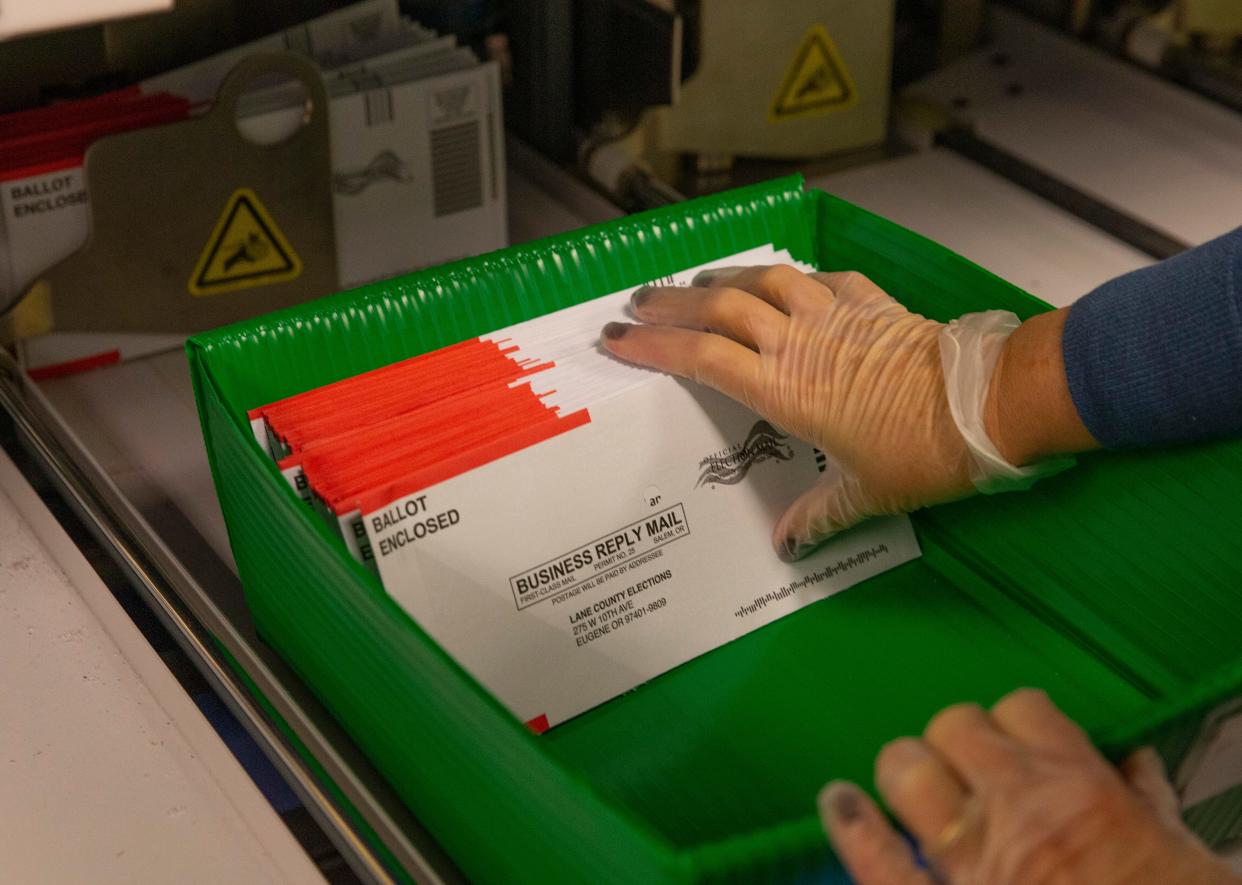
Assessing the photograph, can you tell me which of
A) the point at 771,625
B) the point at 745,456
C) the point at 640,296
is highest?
the point at 640,296

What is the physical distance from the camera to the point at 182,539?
47.6 inches

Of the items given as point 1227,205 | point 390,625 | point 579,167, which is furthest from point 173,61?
point 1227,205

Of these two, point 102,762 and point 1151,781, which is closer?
point 1151,781

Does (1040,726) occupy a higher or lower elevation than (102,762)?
higher

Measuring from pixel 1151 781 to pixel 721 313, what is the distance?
0.46 metres

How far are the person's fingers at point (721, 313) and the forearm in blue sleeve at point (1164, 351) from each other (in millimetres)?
207

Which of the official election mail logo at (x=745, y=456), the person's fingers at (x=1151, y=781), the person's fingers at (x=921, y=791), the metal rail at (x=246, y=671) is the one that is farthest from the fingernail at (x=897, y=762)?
the official election mail logo at (x=745, y=456)

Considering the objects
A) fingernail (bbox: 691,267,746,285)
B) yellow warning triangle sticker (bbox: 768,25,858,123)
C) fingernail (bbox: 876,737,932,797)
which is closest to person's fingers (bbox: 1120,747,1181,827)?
fingernail (bbox: 876,737,932,797)

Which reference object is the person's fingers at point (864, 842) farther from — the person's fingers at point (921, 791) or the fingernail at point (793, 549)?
the fingernail at point (793, 549)

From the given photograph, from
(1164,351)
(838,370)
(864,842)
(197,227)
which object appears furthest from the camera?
(197,227)

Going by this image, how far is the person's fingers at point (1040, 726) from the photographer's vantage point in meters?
0.67

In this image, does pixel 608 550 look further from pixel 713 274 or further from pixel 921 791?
pixel 921 791

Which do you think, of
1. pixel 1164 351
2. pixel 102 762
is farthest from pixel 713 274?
pixel 102 762

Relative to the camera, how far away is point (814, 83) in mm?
1775
